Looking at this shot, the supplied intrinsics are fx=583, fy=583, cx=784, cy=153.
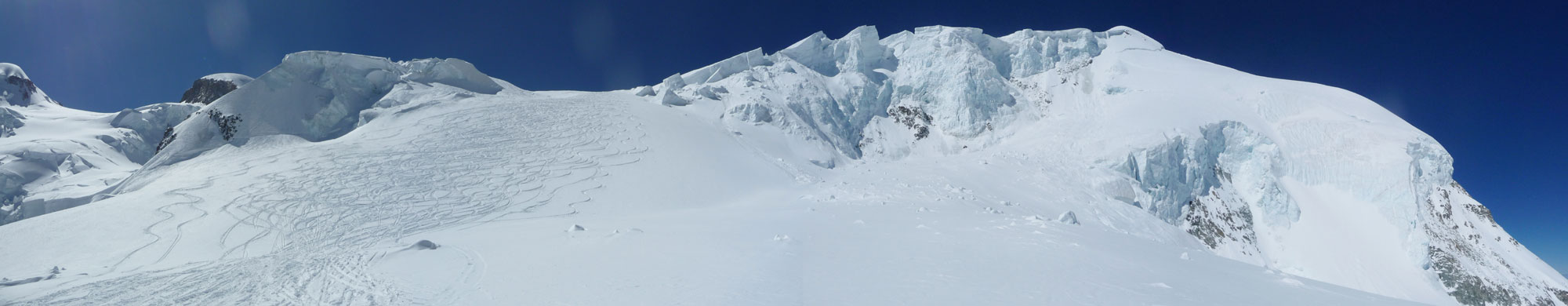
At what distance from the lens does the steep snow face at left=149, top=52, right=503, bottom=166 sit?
19547 millimetres

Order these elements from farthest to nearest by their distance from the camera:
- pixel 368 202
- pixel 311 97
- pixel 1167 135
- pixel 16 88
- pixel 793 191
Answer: pixel 16 88
pixel 1167 135
pixel 311 97
pixel 793 191
pixel 368 202

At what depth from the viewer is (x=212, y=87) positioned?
3734 cm

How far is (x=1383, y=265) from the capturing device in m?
24.7

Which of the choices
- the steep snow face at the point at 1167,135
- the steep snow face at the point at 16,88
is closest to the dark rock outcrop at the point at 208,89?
the steep snow face at the point at 16,88

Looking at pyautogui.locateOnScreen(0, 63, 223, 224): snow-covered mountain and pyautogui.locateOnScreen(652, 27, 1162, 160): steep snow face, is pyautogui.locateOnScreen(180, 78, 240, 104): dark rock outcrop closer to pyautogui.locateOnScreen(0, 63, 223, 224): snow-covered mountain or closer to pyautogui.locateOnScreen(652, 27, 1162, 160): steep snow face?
pyautogui.locateOnScreen(0, 63, 223, 224): snow-covered mountain

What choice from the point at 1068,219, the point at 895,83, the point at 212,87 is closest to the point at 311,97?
the point at 212,87

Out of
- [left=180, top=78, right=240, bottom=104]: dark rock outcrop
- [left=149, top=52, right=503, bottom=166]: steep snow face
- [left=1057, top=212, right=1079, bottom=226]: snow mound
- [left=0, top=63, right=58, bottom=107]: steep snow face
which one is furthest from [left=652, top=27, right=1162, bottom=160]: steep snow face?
[left=0, top=63, right=58, bottom=107]: steep snow face

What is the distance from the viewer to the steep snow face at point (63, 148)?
747 inches

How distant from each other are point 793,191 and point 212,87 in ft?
138

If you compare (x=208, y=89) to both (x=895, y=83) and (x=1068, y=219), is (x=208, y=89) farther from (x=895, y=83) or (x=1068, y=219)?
(x=1068, y=219)

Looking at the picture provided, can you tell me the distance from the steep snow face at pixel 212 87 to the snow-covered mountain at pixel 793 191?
0.85 m

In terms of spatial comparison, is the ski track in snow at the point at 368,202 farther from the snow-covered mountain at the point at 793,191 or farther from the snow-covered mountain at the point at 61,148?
the snow-covered mountain at the point at 61,148

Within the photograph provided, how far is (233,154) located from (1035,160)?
3048 cm

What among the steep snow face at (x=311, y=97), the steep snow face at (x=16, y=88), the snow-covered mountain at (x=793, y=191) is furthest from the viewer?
the steep snow face at (x=16, y=88)
